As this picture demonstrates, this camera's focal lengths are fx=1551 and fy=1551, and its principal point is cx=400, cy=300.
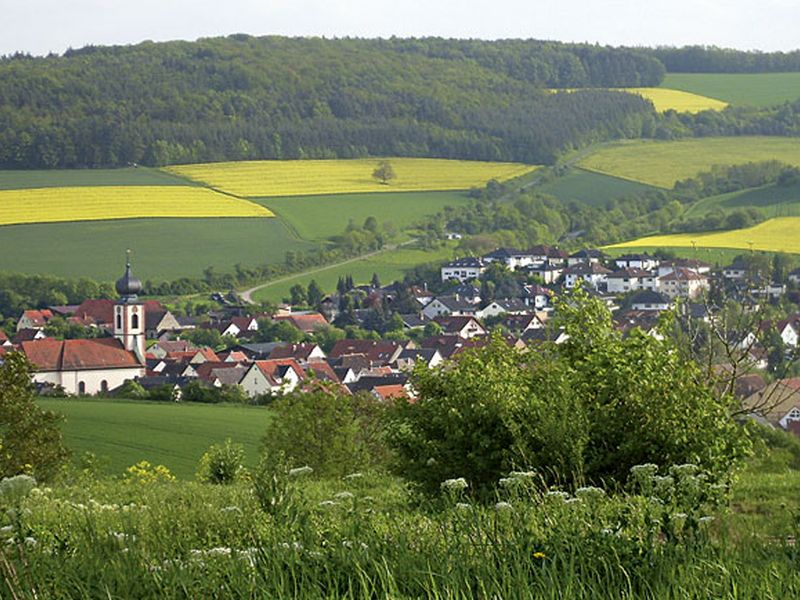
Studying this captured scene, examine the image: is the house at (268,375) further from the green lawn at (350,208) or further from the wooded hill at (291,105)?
the wooded hill at (291,105)

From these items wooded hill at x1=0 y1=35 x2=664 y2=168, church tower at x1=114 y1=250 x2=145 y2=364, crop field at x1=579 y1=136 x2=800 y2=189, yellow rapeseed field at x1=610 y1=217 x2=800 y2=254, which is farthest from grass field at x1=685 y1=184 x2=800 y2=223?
church tower at x1=114 y1=250 x2=145 y2=364

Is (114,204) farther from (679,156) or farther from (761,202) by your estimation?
(679,156)

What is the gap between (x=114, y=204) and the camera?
127m

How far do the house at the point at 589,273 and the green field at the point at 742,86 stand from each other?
53.9 meters

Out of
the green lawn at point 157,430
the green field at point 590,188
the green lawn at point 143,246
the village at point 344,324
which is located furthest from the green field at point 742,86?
the green lawn at point 157,430

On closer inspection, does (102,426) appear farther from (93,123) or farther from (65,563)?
(93,123)

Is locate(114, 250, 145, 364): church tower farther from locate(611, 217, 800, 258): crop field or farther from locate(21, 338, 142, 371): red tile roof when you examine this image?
locate(611, 217, 800, 258): crop field

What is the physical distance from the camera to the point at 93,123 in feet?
493

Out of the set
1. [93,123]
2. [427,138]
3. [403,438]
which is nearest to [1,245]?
[93,123]

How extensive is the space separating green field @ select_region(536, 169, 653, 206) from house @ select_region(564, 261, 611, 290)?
1487cm

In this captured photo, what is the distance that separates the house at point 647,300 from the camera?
344ft

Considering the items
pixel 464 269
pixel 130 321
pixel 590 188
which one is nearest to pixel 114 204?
pixel 464 269

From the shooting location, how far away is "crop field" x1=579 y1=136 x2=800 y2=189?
144750 mm

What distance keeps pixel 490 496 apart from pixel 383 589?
5104 millimetres
